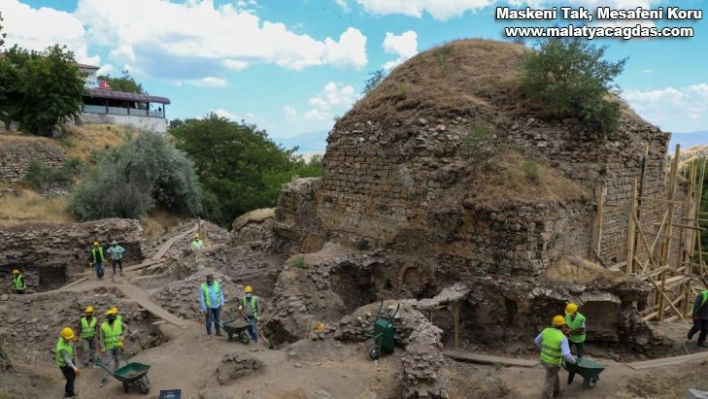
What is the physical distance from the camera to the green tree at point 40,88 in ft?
88.8

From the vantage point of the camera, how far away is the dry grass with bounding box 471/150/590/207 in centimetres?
980

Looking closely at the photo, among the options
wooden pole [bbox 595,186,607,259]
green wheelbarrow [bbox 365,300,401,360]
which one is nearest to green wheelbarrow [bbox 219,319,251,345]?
green wheelbarrow [bbox 365,300,401,360]

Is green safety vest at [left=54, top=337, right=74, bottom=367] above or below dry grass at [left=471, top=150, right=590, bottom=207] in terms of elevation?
below

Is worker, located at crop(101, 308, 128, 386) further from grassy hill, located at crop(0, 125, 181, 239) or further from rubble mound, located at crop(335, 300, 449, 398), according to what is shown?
grassy hill, located at crop(0, 125, 181, 239)

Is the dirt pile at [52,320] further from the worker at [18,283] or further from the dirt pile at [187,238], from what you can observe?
the dirt pile at [187,238]

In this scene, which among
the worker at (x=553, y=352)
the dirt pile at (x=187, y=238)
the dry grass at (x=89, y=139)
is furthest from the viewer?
the dry grass at (x=89, y=139)

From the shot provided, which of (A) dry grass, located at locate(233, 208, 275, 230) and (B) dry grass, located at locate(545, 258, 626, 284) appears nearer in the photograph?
(B) dry grass, located at locate(545, 258, 626, 284)

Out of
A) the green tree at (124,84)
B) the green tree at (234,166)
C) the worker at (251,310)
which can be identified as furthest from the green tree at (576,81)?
the green tree at (124,84)

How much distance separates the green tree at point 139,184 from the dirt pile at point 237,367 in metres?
16.4

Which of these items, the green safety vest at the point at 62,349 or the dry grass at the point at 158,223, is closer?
the green safety vest at the point at 62,349

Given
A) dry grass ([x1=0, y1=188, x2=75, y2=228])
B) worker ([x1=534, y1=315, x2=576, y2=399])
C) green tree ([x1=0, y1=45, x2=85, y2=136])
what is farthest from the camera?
green tree ([x1=0, y1=45, x2=85, y2=136])

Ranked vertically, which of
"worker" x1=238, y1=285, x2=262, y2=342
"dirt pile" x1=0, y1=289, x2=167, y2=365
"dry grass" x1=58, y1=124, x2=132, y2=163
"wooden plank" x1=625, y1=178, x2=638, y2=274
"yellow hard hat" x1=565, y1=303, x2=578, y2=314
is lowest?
"dirt pile" x1=0, y1=289, x2=167, y2=365

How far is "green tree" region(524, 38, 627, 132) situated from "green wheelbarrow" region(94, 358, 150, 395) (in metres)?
10.1

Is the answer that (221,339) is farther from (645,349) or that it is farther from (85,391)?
(645,349)
